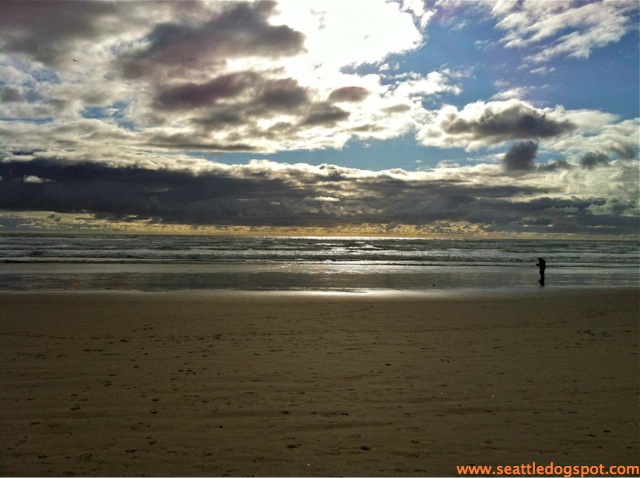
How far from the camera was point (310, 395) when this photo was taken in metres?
7.40

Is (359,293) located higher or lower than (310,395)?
lower

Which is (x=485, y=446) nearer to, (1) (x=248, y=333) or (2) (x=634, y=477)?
(2) (x=634, y=477)

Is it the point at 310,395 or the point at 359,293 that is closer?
the point at 310,395

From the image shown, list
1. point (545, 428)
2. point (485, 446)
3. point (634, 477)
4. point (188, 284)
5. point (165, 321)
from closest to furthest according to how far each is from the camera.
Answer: point (634, 477) → point (485, 446) → point (545, 428) → point (165, 321) → point (188, 284)

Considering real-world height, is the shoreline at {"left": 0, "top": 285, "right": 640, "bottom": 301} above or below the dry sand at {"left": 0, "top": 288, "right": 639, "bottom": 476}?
below

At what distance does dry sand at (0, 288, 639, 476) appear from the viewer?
5.46 metres

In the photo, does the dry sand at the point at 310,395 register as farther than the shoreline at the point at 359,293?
No

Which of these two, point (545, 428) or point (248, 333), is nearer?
point (545, 428)

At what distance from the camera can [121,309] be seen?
55.3 ft

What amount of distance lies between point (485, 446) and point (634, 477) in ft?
5.10

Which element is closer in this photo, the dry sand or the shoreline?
the dry sand

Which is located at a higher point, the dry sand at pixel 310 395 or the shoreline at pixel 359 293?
the dry sand at pixel 310 395

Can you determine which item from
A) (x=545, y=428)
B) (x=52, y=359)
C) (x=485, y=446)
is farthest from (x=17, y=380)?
(x=545, y=428)

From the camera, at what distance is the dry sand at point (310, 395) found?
17.9 feet
